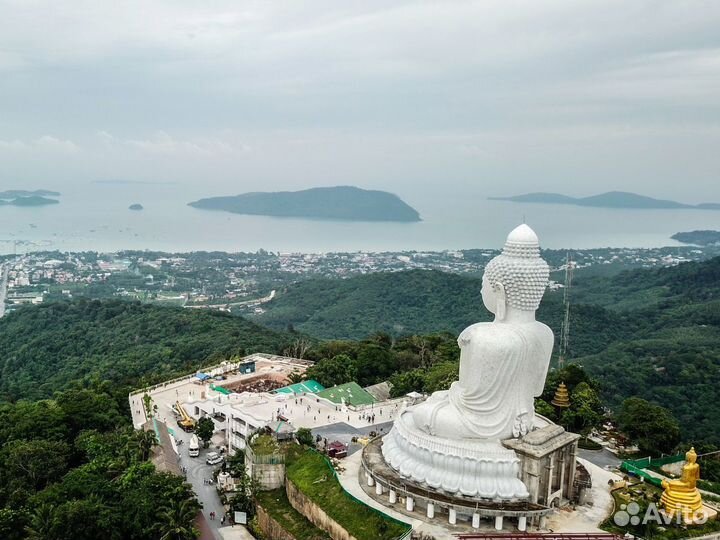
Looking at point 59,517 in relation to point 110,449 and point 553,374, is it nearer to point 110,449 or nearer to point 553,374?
point 110,449

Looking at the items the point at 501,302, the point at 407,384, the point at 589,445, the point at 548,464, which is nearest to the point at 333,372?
the point at 407,384

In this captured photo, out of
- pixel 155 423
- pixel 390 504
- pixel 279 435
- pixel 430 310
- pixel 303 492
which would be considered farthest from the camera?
pixel 430 310

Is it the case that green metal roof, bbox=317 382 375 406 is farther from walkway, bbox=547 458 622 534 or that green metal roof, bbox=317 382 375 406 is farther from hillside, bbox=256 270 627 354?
hillside, bbox=256 270 627 354

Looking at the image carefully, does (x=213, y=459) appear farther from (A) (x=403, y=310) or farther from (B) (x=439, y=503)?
(A) (x=403, y=310)

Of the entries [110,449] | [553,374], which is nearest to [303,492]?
[110,449]

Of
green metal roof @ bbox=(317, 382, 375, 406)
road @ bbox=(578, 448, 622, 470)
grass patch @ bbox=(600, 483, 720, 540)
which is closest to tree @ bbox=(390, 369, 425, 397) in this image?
green metal roof @ bbox=(317, 382, 375, 406)

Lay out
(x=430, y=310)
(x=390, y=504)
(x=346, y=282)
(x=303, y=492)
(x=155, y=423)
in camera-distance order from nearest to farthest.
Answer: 1. (x=390, y=504)
2. (x=303, y=492)
3. (x=155, y=423)
4. (x=430, y=310)
5. (x=346, y=282)


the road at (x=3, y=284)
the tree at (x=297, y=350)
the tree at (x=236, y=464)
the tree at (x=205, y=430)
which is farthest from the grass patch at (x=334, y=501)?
the road at (x=3, y=284)

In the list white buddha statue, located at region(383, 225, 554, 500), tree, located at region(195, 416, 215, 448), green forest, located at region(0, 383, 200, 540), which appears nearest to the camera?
white buddha statue, located at region(383, 225, 554, 500)
